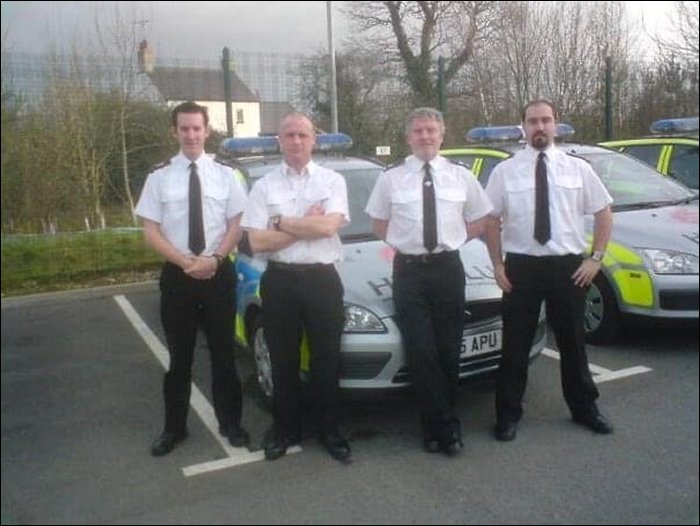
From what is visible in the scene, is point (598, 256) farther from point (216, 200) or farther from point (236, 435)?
point (236, 435)

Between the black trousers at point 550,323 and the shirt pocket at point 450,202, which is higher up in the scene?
the shirt pocket at point 450,202

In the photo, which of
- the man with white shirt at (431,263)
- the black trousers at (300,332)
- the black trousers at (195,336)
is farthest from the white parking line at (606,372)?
the black trousers at (195,336)

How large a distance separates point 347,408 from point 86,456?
1042 mm

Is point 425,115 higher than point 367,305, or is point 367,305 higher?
point 425,115

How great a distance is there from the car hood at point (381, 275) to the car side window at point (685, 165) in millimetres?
708

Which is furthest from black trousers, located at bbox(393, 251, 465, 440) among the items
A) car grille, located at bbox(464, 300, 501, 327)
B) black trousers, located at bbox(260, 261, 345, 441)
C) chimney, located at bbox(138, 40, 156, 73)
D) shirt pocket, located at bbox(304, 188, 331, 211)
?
chimney, located at bbox(138, 40, 156, 73)

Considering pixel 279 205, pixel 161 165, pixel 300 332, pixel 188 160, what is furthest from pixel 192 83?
pixel 300 332

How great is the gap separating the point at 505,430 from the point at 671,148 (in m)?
1.15

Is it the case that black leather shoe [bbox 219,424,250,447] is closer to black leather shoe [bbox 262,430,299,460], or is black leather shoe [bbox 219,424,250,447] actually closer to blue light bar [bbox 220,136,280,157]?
black leather shoe [bbox 262,430,299,460]

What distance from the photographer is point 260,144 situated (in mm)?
2475

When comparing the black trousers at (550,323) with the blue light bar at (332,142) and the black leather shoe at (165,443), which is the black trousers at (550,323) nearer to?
the blue light bar at (332,142)

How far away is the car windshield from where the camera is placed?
7.34 ft

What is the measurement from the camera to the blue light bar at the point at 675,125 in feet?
5.53

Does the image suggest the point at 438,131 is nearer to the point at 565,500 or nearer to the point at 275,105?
the point at 275,105
